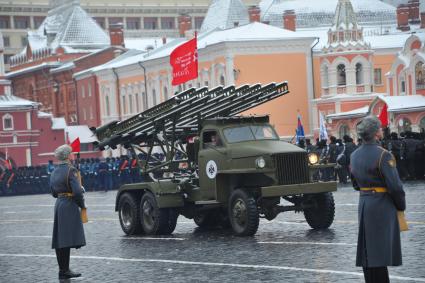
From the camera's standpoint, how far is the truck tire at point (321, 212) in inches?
821

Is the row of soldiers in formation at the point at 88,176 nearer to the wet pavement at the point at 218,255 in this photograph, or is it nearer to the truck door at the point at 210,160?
the wet pavement at the point at 218,255

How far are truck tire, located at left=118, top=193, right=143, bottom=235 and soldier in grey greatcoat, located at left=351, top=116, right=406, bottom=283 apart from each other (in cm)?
1099

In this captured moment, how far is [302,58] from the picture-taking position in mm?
75875

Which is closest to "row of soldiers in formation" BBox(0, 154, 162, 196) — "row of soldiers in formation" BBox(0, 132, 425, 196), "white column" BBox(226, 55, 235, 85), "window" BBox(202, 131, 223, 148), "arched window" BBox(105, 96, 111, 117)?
"row of soldiers in formation" BBox(0, 132, 425, 196)

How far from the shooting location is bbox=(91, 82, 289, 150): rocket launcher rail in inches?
893

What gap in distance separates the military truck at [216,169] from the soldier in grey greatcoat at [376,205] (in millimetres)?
8232

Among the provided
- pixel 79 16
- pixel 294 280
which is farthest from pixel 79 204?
pixel 79 16

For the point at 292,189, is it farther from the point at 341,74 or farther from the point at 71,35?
the point at 71,35

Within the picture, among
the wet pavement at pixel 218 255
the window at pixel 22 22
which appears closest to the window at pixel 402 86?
the wet pavement at pixel 218 255

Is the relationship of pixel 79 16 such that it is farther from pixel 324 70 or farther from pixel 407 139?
pixel 407 139

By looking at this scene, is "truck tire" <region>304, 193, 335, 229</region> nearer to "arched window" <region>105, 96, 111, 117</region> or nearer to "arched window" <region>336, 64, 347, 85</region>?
"arched window" <region>336, 64, 347, 85</region>

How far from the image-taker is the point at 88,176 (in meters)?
56.0

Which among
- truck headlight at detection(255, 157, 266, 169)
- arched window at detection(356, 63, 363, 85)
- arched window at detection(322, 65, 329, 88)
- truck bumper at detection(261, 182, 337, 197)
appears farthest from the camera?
arched window at detection(322, 65, 329, 88)

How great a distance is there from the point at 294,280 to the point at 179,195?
810 centimetres
